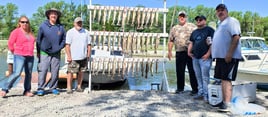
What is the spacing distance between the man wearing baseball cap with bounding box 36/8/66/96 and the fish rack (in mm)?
829

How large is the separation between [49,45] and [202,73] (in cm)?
317

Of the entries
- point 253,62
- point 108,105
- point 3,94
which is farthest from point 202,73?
point 253,62

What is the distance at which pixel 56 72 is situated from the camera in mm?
6988

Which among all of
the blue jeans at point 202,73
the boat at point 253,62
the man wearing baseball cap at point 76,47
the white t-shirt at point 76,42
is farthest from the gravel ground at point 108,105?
the boat at point 253,62

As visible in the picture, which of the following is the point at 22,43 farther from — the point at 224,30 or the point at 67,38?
the point at 224,30

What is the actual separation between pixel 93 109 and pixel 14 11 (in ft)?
259

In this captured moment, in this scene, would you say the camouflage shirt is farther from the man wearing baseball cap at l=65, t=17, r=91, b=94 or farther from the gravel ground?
the man wearing baseball cap at l=65, t=17, r=91, b=94

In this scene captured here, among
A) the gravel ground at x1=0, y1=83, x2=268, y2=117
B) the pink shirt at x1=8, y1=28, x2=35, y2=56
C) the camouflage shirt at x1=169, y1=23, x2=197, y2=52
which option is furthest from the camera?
the camouflage shirt at x1=169, y1=23, x2=197, y2=52

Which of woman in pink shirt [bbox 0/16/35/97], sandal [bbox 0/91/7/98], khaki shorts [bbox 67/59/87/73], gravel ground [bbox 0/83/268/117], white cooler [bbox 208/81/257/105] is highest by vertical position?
woman in pink shirt [bbox 0/16/35/97]

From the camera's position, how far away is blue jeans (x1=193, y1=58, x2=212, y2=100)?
646 cm

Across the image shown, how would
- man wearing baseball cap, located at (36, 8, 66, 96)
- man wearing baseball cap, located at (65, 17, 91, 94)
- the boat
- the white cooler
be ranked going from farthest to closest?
the boat → man wearing baseball cap, located at (65, 17, 91, 94) → man wearing baseball cap, located at (36, 8, 66, 96) → the white cooler

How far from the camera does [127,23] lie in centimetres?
777

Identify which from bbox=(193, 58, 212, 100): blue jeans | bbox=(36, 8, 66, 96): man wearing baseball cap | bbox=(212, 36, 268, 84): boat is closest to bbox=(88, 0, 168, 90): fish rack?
bbox=(36, 8, 66, 96): man wearing baseball cap

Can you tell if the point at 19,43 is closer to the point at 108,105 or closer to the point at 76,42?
the point at 76,42
